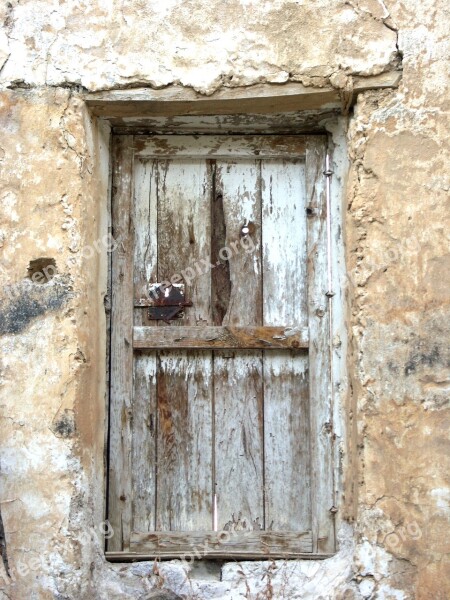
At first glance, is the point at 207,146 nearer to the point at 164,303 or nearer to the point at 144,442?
the point at 164,303

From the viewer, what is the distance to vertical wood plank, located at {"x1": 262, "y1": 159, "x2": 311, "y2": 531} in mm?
2598

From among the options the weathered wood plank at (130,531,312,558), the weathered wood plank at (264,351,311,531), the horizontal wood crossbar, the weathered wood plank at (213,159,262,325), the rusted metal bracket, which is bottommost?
the weathered wood plank at (130,531,312,558)

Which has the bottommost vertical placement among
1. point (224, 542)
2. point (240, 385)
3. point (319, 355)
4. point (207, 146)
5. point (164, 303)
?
point (224, 542)

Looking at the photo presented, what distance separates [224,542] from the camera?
8.45 ft

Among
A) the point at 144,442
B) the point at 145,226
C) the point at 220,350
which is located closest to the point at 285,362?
the point at 220,350

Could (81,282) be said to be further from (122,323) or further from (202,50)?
(202,50)

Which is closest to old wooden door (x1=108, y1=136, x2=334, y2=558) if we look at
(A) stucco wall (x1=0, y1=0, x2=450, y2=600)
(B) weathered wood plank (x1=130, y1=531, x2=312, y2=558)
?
(B) weathered wood plank (x1=130, y1=531, x2=312, y2=558)

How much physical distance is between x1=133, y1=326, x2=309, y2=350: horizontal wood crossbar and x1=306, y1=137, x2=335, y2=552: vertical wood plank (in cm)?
7

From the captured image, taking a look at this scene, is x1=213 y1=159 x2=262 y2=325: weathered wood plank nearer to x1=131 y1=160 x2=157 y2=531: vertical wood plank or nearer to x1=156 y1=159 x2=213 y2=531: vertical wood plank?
x1=156 y1=159 x2=213 y2=531: vertical wood plank

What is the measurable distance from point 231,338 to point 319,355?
13.3 inches

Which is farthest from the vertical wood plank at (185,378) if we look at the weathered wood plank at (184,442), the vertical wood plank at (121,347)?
the vertical wood plank at (121,347)

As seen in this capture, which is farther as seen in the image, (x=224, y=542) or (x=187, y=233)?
Answer: (x=187, y=233)

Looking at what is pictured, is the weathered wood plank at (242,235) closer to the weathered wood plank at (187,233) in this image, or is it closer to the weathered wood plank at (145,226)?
the weathered wood plank at (187,233)

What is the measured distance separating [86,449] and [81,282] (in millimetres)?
587
